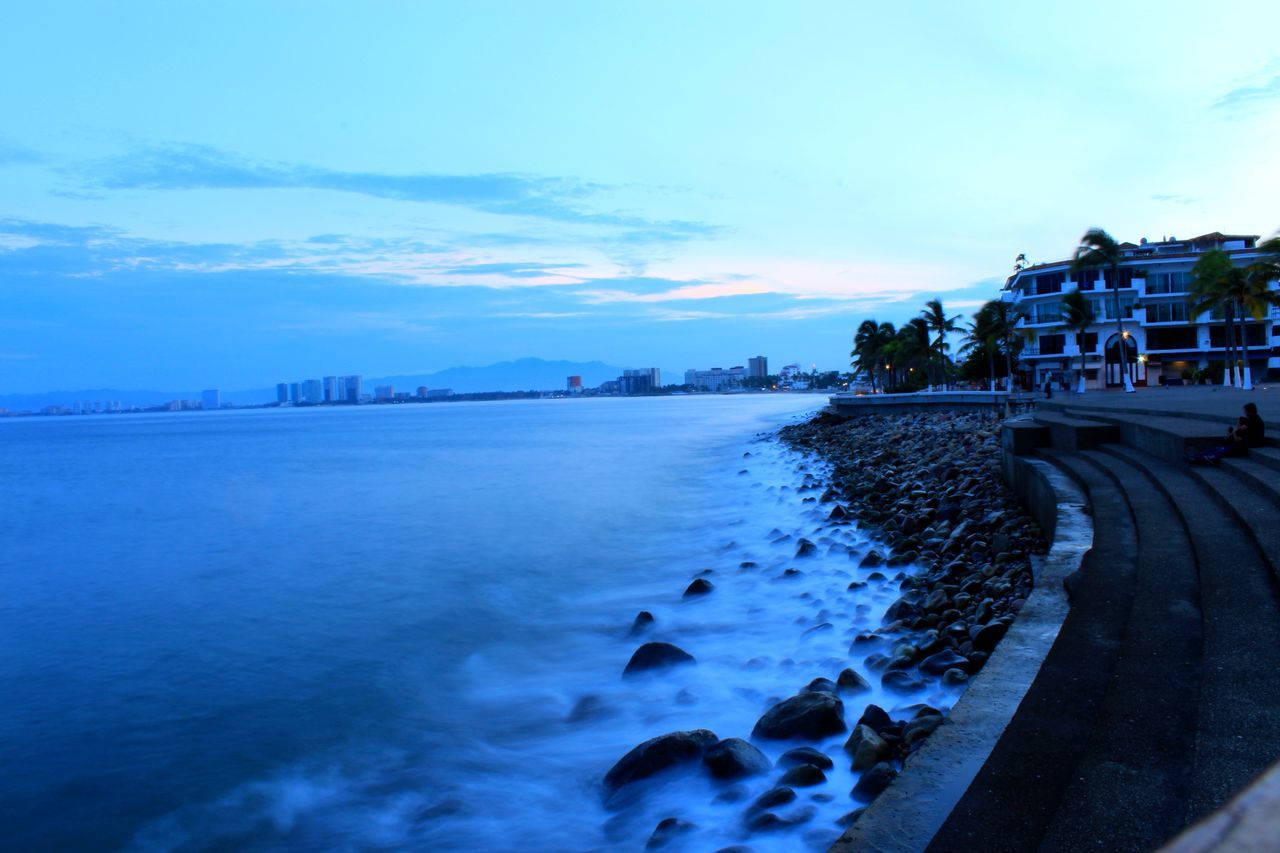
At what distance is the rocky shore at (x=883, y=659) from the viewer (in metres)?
6.18

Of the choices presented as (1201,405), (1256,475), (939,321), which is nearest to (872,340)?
(939,321)

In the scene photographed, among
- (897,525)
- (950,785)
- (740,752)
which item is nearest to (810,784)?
(740,752)

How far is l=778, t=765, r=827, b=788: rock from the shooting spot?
6.16 meters

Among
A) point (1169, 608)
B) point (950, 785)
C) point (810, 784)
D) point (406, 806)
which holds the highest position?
point (1169, 608)

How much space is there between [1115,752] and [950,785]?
712 millimetres

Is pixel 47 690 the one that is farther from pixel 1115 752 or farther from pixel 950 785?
pixel 1115 752

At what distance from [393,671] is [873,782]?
22.7ft

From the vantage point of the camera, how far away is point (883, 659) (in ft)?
27.8

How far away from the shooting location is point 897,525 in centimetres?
1612

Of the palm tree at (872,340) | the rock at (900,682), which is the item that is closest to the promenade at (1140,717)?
the rock at (900,682)

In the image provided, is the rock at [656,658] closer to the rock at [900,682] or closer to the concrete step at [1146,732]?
the rock at [900,682]

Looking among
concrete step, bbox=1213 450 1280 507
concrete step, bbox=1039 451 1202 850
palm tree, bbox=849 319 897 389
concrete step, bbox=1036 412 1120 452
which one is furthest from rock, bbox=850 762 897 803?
palm tree, bbox=849 319 897 389

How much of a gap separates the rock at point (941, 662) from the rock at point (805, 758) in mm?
1627

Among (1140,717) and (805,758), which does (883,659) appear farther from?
(1140,717)
